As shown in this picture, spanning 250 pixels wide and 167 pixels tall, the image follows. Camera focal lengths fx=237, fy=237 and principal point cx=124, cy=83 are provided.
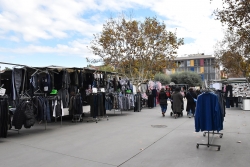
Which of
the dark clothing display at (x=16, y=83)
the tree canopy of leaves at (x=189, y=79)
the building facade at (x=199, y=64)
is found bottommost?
the dark clothing display at (x=16, y=83)

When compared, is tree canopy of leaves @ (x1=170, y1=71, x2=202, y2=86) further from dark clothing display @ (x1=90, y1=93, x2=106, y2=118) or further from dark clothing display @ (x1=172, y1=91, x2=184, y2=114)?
dark clothing display @ (x1=90, y1=93, x2=106, y2=118)

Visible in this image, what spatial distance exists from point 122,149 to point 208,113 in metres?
2.34

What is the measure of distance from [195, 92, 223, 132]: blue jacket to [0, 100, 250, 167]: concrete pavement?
0.57m

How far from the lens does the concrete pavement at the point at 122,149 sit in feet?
16.4

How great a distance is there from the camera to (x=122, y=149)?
602cm

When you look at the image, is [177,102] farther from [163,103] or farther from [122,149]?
[122,149]

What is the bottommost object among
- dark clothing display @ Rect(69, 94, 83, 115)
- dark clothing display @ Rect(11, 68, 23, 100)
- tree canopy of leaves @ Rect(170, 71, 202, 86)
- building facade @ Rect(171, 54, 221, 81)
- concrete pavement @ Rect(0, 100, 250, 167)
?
concrete pavement @ Rect(0, 100, 250, 167)

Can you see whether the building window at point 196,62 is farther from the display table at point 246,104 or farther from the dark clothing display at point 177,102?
the dark clothing display at point 177,102

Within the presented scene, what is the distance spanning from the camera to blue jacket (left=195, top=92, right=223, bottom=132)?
588cm

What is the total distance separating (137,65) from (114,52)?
2.55 meters

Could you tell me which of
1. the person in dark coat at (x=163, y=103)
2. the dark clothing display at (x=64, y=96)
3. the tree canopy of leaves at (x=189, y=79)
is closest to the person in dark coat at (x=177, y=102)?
the person in dark coat at (x=163, y=103)

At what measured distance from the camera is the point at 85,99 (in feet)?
39.7

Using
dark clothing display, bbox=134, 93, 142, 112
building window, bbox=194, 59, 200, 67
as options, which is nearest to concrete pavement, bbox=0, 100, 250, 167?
dark clothing display, bbox=134, 93, 142, 112

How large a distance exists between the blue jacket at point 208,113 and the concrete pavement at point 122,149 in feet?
1.88
